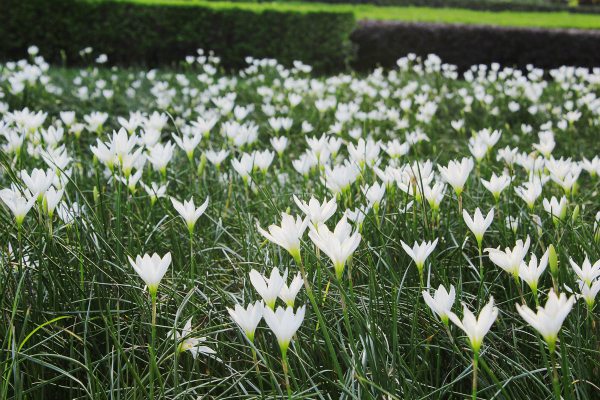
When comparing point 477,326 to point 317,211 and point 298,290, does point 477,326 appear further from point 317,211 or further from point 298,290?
point 317,211

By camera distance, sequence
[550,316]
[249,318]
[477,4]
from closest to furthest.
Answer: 1. [550,316]
2. [249,318]
3. [477,4]

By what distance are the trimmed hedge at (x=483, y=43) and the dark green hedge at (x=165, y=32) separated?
0.68 metres

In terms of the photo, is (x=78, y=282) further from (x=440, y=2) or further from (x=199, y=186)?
(x=440, y=2)

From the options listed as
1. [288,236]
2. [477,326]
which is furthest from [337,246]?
[477,326]

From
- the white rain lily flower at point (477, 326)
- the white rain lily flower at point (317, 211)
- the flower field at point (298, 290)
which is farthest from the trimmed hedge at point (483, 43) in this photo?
the white rain lily flower at point (477, 326)

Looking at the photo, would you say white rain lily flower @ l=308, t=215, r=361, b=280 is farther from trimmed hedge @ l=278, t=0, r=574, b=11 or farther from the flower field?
trimmed hedge @ l=278, t=0, r=574, b=11

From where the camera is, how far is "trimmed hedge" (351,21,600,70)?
1198 centimetres

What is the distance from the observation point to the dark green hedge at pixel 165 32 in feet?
36.2

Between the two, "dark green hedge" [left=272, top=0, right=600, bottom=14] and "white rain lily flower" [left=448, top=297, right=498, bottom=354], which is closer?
"white rain lily flower" [left=448, top=297, right=498, bottom=354]

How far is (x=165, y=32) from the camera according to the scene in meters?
11.4

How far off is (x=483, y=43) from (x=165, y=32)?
599 cm

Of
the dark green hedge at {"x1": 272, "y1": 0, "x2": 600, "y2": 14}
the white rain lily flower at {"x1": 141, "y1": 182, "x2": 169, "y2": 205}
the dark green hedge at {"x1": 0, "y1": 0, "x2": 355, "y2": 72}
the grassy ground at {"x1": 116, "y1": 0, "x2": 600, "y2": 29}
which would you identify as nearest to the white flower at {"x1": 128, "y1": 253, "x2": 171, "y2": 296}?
the white rain lily flower at {"x1": 141, "y1": 182, "x2": 169, "y2": 205}

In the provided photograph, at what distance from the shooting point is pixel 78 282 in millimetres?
2016

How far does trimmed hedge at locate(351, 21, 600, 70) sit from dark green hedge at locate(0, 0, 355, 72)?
68cm
